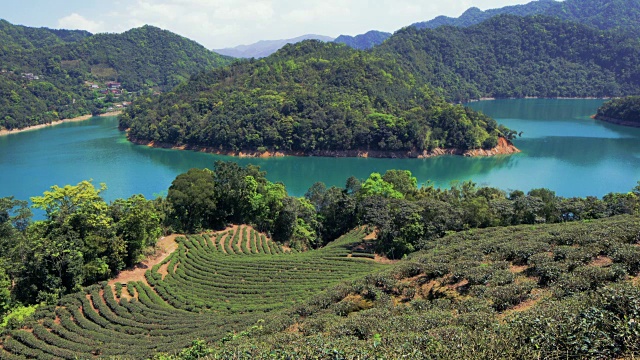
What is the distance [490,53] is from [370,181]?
162 metres

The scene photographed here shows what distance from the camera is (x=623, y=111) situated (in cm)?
10188

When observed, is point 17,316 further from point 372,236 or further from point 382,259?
point 372,236

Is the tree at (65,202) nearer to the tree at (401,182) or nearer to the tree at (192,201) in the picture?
the tree at (192,201)

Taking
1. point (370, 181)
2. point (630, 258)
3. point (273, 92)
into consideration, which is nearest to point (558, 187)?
point (370, 181)

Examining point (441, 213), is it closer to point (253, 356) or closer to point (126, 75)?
point (253, 356)

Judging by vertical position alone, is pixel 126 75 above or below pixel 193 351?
above

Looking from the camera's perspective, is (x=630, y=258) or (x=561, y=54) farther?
(x=561, y=54)

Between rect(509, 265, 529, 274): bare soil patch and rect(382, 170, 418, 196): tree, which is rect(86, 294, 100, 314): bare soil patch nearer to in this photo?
rect(509, 265, 529, 274): bare soil patch

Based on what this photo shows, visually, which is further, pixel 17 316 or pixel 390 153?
pixel 390 153

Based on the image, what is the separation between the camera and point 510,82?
16225 cm

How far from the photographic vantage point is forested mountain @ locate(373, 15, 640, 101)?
5915 inches

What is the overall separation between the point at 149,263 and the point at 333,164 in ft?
163

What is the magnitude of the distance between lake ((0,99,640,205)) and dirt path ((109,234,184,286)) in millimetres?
22910

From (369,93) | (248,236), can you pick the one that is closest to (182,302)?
(248,236)
